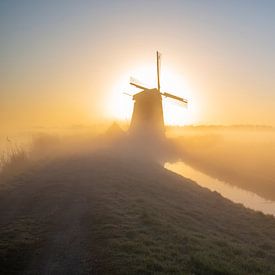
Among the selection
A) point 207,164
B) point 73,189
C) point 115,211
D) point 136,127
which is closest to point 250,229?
point 115,211

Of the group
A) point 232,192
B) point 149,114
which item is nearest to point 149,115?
point 149,114

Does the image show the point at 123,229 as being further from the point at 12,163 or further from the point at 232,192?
the point at 12,163

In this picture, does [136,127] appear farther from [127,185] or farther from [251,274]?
[251,274]

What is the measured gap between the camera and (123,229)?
1678 cm

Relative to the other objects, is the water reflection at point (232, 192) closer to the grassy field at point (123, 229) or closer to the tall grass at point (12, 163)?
the grassy field at point (123, 229)

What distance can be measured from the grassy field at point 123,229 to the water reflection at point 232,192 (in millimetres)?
3441

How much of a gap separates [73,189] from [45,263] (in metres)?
12.3

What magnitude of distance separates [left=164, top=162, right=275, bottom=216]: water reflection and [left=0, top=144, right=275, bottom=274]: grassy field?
11.3ft

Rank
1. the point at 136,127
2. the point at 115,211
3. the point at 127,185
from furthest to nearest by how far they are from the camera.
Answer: the point at 136,127, the point at 127,185, the point at 115,211

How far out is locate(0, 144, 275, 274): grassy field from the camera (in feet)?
43.7

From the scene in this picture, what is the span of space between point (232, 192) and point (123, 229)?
22084 millimetres

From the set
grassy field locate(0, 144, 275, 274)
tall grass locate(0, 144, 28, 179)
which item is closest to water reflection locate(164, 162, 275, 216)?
grassy field locate(0, 144, 275, 274)

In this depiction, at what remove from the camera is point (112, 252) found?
45.8 ft

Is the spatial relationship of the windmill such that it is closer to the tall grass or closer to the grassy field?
the tall grass
